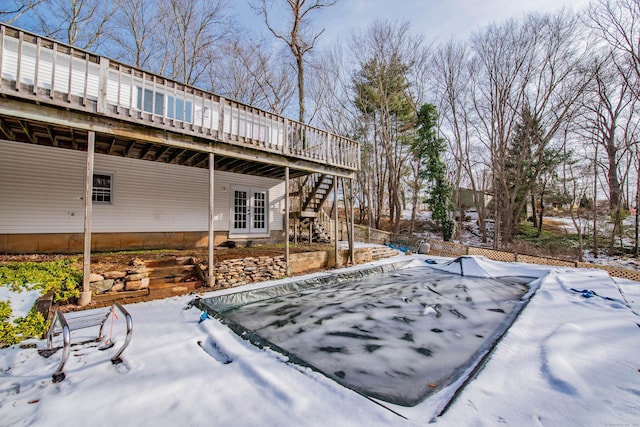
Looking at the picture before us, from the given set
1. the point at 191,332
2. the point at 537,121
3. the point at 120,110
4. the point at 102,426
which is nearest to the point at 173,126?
the point at 120,110

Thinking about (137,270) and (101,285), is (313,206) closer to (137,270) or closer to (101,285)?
(137,270)

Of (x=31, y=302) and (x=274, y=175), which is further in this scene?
(x=274, y=175)

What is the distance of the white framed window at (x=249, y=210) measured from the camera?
33.7ft

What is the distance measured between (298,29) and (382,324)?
17306mm

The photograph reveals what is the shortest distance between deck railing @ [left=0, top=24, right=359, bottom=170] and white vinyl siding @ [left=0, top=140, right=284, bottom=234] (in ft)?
5.74

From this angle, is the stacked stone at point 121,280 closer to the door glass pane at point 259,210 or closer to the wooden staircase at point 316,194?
the door glass pane at point 259,210

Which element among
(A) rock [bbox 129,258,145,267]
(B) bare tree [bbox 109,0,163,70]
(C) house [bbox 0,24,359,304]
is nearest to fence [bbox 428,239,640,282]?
(C) house [bbox 0,24,359,304]

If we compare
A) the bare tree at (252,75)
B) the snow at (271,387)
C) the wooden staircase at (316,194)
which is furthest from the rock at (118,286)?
the bare tree at (252,75)

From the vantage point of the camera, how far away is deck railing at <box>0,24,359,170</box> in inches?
176

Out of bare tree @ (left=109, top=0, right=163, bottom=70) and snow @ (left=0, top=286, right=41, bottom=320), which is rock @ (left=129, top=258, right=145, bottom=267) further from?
bare tree @ (left=109, top=0, right=163, bottom=70)

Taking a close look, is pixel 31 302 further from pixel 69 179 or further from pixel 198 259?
pixel 69 179

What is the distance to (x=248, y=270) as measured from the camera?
23.0 feet

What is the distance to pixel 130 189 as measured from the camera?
8133 mm

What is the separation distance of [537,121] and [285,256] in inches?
678
